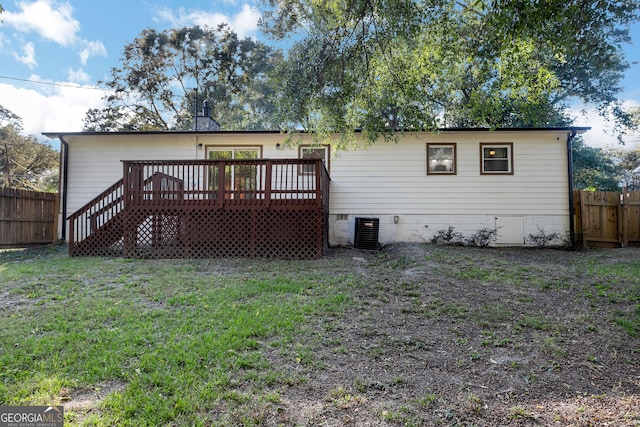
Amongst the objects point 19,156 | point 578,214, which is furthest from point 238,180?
point 19,156

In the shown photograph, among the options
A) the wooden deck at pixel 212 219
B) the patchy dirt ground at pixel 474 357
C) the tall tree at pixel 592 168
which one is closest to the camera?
the patchy dirt ground at pixel 474 357

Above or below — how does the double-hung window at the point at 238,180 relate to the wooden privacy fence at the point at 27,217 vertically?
above

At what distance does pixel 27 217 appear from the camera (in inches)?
392

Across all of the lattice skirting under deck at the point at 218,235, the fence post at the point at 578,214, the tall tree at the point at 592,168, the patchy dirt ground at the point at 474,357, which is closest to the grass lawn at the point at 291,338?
the patchy dirt ground at the point at 474,357

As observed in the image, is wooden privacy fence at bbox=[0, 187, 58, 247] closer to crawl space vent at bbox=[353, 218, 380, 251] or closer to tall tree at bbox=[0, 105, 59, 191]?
crawl space vent at bbox=[353, 218, 380, 251]

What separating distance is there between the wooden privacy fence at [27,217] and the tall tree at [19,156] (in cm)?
1626

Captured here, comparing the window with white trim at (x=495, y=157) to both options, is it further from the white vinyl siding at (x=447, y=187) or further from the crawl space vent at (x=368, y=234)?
the crawl space vent at (x=368, y=234)

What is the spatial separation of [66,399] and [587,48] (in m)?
7.39

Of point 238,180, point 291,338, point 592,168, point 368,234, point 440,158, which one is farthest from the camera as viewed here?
point 592,168

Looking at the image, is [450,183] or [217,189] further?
[450,183]

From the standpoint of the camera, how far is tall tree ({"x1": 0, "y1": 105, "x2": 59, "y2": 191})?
72.6 ft

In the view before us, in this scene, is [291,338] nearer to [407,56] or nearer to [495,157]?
[407,56]

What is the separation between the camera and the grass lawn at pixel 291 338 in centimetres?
219

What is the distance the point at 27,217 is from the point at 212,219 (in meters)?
6.18
